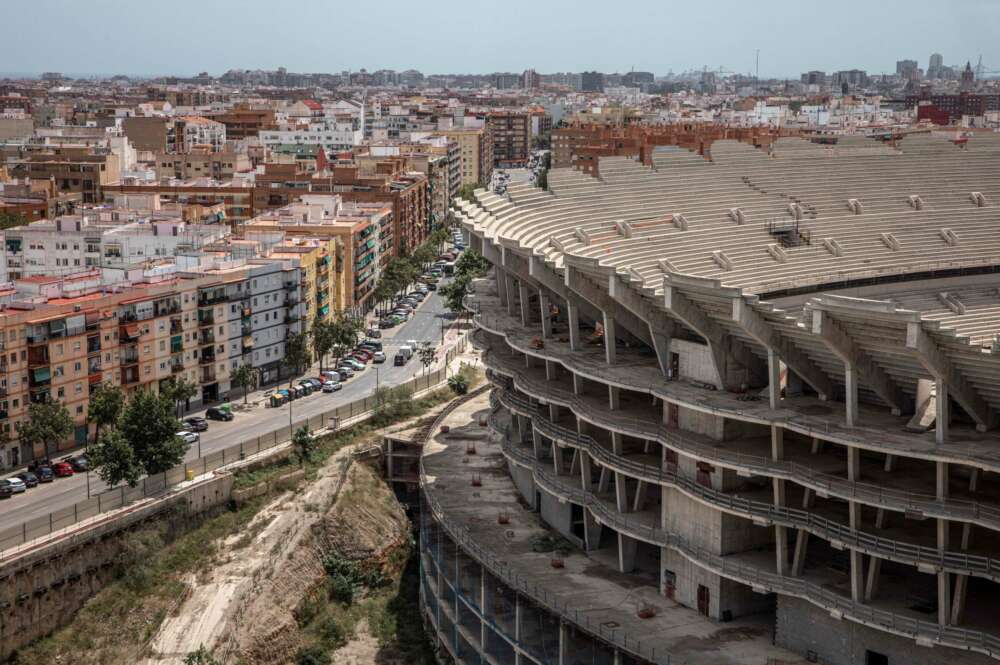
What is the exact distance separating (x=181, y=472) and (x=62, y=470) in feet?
17.4

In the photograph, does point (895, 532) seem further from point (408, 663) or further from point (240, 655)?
point (240, 655)

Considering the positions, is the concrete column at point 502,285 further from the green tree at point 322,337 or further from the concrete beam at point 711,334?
the green tree at point 322,337

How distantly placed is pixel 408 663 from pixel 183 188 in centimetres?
7614

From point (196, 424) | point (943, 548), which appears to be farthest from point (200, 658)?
point (943, 548)

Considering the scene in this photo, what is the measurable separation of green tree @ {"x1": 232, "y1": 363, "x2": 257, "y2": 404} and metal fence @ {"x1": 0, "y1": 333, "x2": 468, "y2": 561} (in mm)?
5496

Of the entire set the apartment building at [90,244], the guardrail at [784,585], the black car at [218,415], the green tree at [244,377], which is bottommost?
the black car at [218,415]

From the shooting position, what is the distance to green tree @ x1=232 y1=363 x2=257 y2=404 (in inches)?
2921

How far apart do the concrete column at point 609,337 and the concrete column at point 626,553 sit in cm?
619

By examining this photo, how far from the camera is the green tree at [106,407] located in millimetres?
64188

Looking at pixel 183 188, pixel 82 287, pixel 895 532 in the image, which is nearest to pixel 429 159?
pixel 183 188

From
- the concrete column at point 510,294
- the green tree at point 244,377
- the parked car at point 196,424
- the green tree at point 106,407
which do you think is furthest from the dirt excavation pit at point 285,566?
the concrete column at point 510,294

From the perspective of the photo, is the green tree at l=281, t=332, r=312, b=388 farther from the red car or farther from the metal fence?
the red car

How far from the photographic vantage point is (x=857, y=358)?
130 ft

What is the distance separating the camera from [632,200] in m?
61.2
